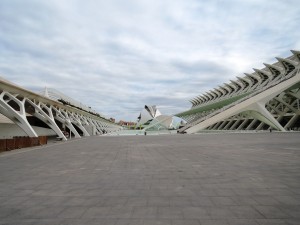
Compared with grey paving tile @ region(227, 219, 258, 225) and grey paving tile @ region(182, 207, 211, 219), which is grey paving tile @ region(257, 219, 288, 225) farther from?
grey paving tile @ region(182, 207, 211, 219)

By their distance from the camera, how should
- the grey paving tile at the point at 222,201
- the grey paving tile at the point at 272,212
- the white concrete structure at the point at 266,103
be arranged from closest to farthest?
the grey paving tile at the point at 272,212, the grey paving tile at the point at 222,201, the white concrete structure at the point at 266,103

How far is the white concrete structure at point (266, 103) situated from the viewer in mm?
36844

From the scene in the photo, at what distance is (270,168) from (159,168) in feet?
11.3

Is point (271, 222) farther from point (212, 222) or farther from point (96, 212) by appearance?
point (96, 212)

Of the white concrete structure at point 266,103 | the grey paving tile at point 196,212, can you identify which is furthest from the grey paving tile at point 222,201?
the white concrete structure at point 266,103

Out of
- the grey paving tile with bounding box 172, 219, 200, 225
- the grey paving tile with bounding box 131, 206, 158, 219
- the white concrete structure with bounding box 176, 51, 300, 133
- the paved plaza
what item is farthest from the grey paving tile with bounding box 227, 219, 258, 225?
the white concrete structure with bounding box 176, 51, 300, 133

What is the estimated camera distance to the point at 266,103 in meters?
41.9

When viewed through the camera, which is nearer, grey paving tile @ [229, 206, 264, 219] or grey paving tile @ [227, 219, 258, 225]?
grey paving tile @ [227, 219, 258, 225]

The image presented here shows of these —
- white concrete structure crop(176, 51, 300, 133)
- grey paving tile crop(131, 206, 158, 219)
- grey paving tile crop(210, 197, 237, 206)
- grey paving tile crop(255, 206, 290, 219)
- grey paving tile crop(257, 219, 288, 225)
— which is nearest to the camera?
grey paving tile crop(257, 219, 288, 225)

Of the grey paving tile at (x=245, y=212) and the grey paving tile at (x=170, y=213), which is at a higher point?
the grey paving tile at (x=170, y=213)

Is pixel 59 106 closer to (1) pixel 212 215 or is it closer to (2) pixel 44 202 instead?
(2) pixel 44 202

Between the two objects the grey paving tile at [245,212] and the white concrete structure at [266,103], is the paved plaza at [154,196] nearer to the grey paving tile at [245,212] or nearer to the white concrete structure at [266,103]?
the grey paving tile at [245,212]

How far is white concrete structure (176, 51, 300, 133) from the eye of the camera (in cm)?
3684

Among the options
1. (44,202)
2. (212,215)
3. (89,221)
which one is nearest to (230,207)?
(212,215)
